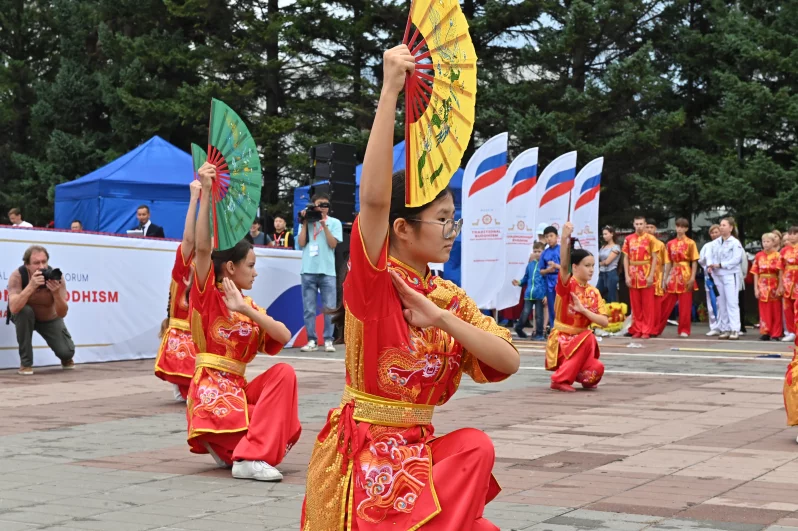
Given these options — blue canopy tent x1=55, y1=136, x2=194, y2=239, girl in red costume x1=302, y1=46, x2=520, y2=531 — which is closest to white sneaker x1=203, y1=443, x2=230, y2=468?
girl in red costume x1=302, y1=46, x2=520, y2=531

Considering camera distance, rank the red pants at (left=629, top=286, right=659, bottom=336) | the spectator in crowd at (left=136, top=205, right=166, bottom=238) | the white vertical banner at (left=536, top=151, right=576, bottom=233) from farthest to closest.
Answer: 1. the white vertical banner at (left=536, top=151, right=576, bottom=233)
2. the red pants at (left=629, top=286, right=659, bottom=336)
3. the spectator in crowd at (left=136, top=205, right=166, bottom=238)

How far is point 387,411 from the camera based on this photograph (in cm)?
333

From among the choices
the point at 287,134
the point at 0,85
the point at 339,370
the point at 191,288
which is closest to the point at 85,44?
the point at 0,85

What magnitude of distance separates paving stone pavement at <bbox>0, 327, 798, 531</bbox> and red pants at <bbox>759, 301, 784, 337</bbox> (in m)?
6.21

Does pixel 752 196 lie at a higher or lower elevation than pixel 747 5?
lower

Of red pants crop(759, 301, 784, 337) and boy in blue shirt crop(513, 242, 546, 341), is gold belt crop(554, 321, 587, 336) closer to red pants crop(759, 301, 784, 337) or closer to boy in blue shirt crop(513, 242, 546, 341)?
boy in blue shirt crop(513, 242, 546, 341)

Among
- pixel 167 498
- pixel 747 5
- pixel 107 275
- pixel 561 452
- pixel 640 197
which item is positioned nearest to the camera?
pixel 167 498

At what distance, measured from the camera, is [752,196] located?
24219 millimetres

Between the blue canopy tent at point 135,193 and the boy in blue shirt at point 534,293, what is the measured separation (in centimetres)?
685

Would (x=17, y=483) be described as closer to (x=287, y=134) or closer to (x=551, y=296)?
(x=551, y=296)

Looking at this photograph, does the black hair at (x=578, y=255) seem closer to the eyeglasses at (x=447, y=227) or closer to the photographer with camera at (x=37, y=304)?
the photographer with camera at (x=37, y=304)

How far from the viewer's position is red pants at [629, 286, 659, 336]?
19.3 meters

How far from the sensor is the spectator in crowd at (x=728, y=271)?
18734 mm

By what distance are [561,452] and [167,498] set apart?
2767 mm
